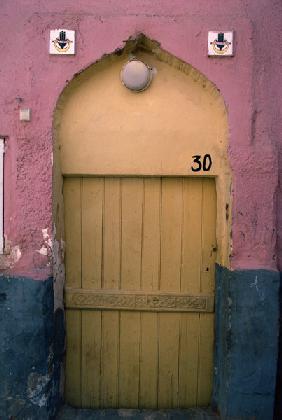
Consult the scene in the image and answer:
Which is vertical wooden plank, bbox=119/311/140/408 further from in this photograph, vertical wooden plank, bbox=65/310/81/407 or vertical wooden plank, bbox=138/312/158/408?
vertical wooden plank, bbox=65/310/81/407

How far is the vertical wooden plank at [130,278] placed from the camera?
3357 mm

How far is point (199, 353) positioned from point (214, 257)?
858 millimetres

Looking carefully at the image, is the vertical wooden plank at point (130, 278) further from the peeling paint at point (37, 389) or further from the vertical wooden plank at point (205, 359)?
the peeling paint at point (37, 389)

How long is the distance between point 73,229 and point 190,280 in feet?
3.60

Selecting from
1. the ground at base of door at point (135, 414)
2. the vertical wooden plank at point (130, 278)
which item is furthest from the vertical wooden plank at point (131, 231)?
the ground at base of door at point (135, 414)

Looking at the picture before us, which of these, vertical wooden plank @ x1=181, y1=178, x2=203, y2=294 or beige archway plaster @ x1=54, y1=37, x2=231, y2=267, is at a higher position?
beige archway plaster @ x1=54, y1=37, x2=231, y2=267

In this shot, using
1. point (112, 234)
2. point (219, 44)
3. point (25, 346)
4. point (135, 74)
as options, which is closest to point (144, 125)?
point (135, 74)

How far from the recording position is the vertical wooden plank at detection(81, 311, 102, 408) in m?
3.44

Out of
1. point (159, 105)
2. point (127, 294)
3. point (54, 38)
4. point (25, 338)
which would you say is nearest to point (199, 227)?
point (127, 294)

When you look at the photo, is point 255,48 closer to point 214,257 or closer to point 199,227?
point 199,227

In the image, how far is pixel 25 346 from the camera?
3076mm

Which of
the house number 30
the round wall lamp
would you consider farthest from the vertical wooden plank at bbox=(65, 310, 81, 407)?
the round wall lamp

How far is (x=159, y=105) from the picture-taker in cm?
320

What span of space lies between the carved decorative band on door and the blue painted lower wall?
0.97ft
